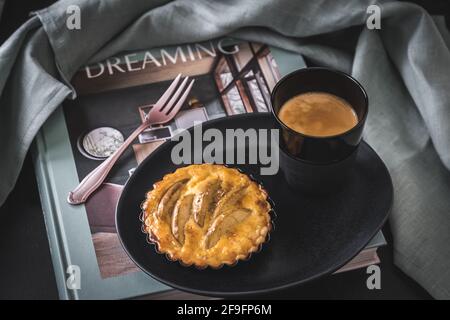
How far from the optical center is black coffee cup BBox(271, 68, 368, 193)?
107 cm

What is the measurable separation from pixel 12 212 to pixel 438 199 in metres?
0.75

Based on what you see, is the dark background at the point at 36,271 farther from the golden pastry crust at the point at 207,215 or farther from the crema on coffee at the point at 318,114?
the crema on coffee at the point at 318,114

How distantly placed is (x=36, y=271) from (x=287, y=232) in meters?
0.43

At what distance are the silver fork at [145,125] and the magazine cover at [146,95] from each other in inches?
0.5

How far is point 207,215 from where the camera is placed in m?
1.13

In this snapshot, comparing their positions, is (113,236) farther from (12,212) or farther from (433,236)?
(433,236)

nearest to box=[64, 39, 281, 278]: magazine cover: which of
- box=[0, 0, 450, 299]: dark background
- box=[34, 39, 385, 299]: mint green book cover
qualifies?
box=[34, 39, 385, 299]: mint green book cover

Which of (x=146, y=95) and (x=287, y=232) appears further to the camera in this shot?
(x=146, y=95)

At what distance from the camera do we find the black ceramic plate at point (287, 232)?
43.1 inches

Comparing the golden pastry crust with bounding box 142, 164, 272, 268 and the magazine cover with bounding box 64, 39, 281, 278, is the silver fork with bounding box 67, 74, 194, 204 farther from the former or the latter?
the golden pastry crust with bounding box 142, 164, 272, 268

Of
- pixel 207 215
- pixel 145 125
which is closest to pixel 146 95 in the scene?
pixel 145 125

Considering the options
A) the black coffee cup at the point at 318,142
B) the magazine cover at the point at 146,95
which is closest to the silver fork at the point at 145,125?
the magazine cover at the point at 146,95

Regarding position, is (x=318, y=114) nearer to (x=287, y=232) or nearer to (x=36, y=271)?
(x=287, y=232)

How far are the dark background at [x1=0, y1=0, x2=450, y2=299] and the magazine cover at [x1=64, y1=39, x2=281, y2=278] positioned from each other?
113mm
